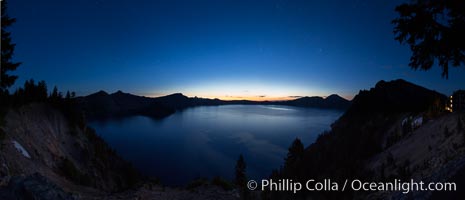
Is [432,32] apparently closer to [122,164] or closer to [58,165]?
[58,165]

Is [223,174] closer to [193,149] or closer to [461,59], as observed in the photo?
[193,149]

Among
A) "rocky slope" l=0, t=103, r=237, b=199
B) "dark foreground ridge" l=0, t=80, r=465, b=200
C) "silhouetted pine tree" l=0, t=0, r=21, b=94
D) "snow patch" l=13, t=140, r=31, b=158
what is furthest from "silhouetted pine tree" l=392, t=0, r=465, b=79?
"silhouetted pine tree" l=0, t=0, r=21, b=94

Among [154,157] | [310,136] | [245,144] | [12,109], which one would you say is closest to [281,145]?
[245,144]

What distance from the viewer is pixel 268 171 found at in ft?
244

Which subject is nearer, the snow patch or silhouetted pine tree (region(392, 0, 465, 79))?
silhouetted pine tree (region(392, 0, 465, 79))

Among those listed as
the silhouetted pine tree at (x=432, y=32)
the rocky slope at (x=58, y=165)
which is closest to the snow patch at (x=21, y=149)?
the rocky slope at (x=58, y=165)

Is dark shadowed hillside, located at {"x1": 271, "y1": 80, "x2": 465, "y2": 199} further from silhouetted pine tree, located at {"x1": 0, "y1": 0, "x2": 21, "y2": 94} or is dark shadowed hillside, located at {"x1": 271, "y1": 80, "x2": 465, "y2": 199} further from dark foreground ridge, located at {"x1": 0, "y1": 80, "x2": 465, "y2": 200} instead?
silhouetted pine tree, located at {"x1": 0, "y1": 0, "x2": 21, "y2": 94}

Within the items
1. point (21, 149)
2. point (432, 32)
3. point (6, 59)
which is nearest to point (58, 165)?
point (21, 149)

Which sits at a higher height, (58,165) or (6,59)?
(6,59)

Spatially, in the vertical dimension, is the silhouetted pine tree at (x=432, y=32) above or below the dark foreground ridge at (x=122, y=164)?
above

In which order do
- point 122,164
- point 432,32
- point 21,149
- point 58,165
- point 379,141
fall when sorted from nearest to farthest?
point 432,32, point 21,149, point 58,165, point 379,141, point 122,164

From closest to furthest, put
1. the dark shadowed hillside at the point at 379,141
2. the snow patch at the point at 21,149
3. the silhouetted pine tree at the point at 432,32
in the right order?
the silhouetted pine tree at the point at 432,32 < the dark shadowed hillside at the point at 379,141 < the snow patch at the point at 21,149

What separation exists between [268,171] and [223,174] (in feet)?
53.4

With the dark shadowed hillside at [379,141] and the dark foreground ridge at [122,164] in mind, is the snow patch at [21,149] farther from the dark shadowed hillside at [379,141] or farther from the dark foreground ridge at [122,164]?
the dark shadowed hillside at [379,141]
